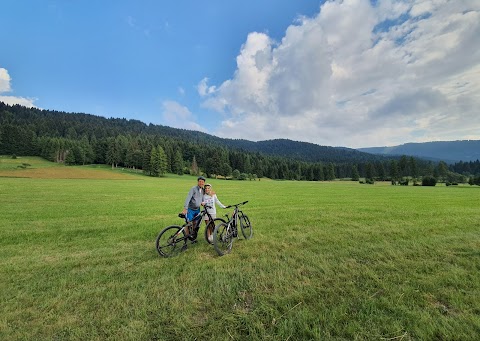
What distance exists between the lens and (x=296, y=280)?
17.5 feet

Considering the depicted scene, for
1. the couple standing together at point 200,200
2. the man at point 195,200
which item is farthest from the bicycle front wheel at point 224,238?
the man at point 195,200

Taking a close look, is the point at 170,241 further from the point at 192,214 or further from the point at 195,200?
the point at 195,200

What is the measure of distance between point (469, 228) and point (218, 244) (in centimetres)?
1127

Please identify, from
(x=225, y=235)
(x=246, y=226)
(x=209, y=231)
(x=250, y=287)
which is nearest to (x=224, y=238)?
(x=225, y=235)

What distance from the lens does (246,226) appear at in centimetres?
929

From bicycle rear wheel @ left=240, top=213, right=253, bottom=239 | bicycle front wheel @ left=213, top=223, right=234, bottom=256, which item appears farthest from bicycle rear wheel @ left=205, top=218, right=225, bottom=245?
bicycle rear wheel @ left=240, top=213, right=253, bottom=239

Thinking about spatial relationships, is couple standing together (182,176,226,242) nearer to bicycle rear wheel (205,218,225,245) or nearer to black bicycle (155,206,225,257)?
bicycle rear wheel (205,218,225,245)

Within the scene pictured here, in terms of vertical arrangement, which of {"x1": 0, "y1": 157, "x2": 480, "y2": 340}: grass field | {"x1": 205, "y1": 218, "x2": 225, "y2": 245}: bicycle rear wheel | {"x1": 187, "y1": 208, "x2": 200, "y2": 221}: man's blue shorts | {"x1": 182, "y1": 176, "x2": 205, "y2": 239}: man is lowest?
{"x1": 0, "y1": 157, "x2": 480, "y2": 340}: grass field

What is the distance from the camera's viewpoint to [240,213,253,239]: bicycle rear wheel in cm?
895

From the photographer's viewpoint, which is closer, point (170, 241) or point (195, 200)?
point (170, 241)

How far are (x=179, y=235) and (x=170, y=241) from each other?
404mm

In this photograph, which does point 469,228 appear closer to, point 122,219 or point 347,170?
point 122,219

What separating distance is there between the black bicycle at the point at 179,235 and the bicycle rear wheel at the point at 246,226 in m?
1.13

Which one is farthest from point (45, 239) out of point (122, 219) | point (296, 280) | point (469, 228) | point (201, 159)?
point (201, 159)
